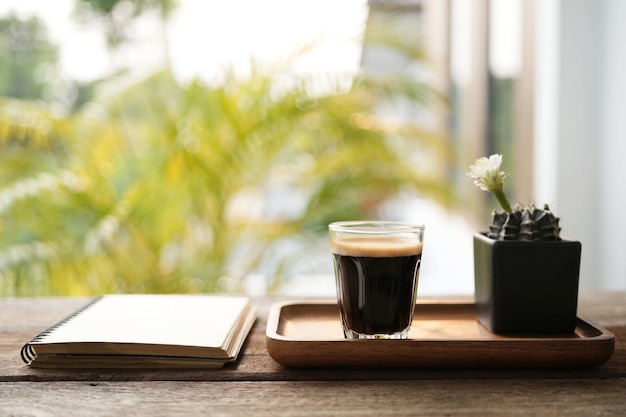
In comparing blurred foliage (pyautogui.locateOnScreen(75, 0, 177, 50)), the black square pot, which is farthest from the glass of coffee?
blurred foliage (pyautogui.locateOnScreen(75, 0, 177, 50))

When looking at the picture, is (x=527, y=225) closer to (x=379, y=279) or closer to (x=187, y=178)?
(x=379, y=279)

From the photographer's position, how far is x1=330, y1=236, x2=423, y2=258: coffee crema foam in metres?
0.75

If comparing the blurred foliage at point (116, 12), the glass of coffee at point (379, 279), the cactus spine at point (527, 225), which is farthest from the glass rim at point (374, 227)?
the blurred foliage at point (116, 12)

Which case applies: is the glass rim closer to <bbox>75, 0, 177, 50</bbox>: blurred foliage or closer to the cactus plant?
the cactus plant

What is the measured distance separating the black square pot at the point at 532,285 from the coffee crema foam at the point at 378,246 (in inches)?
4.1

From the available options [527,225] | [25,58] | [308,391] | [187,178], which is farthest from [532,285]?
[25,58]

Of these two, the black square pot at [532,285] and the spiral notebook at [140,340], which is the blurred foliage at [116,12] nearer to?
the spiral notebook at [140,340]

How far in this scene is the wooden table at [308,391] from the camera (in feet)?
2.02

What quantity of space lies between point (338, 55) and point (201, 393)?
198cm

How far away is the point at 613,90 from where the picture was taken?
2.48 m

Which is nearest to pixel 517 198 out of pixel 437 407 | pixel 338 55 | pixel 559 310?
pixel 338 55

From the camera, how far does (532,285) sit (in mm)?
778

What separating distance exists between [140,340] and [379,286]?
268mm

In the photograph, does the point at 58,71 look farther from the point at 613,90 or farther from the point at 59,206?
the point at 613,90
